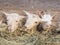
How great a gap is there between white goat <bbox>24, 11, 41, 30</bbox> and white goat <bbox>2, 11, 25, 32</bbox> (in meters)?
0.07

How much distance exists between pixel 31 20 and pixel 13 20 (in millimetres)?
179

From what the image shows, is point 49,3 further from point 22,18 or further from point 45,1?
point 22,18

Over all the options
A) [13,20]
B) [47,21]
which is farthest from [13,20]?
[47,21]

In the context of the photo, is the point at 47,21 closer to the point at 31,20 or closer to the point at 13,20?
the point at 31,20

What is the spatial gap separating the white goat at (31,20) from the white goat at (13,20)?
0.07m

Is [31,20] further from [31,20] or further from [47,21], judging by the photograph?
[47,21]

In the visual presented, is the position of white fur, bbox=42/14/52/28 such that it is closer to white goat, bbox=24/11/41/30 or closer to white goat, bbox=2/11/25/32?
white goat, bbox=24/11/41/30

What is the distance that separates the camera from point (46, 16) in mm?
2707

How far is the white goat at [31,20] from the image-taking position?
2.65 meters

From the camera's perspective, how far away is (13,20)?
268cm

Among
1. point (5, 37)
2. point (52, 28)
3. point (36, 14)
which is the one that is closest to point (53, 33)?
point (52, 28)

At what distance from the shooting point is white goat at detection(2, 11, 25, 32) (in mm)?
2646

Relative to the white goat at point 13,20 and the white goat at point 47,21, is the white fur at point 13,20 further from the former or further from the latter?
the white goat at point 47,21

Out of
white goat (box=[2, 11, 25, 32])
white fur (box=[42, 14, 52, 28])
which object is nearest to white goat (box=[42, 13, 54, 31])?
white fur (box=[42, 14, 52, 28])
